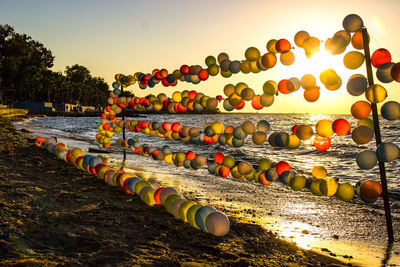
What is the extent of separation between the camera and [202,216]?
438 centimetres

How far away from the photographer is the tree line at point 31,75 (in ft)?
190

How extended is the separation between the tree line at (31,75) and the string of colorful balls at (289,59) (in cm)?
5857

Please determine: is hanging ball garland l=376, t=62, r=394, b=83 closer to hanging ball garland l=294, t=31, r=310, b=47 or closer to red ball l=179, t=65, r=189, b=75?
hanging ball garland l=294, t=31, r=310, b=47

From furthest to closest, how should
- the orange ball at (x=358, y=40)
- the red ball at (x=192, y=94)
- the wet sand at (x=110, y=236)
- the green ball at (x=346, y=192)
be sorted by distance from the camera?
the red ball at (x=192, y=94) → the green ball at (x=346, y=192) → the orange ball at (x=358, y=40) → the wet sand at (x=110, y=236)

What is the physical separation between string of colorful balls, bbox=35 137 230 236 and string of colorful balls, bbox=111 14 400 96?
2.68 metres

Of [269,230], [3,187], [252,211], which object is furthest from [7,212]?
[252,211]

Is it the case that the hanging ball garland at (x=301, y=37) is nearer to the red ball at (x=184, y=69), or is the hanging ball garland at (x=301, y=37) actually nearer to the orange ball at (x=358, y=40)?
the orange ball at (x=358, y=40)

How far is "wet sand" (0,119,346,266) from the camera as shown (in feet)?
10.7

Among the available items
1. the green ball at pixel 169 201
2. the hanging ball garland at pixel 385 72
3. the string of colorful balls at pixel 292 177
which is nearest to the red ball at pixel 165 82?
the string of colorful balls at pixel 292 177

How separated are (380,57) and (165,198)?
13.2ft

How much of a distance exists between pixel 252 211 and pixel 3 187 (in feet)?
15.8

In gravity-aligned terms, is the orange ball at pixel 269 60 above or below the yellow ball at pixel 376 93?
above

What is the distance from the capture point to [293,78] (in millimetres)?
5289

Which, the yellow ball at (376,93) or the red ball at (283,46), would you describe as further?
the red ball at (283,46)
